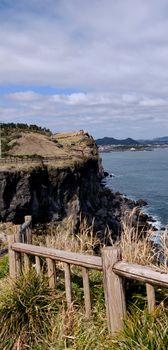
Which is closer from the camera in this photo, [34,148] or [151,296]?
[151,296]

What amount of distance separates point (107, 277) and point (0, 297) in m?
1.65

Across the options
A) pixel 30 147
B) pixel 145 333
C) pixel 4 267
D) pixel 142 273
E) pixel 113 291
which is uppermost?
pixel 30 147

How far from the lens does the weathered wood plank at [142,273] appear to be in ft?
13.6

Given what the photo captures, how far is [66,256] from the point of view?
5426mm

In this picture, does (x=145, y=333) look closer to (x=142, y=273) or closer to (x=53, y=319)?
(x=142, y=273)

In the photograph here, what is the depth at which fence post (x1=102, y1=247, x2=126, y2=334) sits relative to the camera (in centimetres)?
469

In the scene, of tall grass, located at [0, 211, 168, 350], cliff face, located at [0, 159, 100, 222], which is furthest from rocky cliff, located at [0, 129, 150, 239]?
tall grass, located at [0, 211, 168, 350]

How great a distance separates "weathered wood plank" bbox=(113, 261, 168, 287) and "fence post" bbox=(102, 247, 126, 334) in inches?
2.9

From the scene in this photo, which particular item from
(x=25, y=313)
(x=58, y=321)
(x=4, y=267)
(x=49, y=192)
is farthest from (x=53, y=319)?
(x=49, y=192)

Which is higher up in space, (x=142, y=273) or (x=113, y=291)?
(x=142, y=273)

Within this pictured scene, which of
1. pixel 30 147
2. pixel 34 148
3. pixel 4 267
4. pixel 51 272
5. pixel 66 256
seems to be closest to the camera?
pixel 66 256

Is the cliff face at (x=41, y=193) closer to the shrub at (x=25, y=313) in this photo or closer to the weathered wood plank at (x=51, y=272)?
the weathered wood plank at (x=51, y=272)

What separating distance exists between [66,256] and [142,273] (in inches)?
51.1

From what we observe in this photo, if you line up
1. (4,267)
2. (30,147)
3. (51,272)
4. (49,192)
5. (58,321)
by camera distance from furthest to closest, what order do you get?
(30,147), (49,192), (4,267), (51,272), (58,321)
